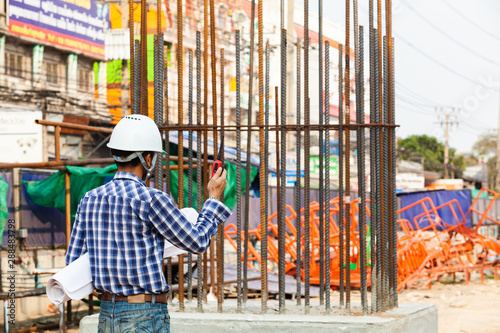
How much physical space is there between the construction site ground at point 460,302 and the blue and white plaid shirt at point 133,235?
6643 mm

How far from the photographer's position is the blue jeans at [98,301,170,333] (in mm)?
2922

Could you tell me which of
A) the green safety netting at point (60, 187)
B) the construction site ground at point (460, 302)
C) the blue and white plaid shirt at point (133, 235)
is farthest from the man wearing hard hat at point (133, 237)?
the construction site ground at point (460, 302)

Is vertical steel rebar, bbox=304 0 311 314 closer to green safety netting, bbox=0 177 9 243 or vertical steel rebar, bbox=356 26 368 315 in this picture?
vertical steel rebar, bbox=356 26 368 315

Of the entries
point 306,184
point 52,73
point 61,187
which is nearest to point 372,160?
point 306,184

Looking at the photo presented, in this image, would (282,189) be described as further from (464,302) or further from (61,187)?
(464,302)

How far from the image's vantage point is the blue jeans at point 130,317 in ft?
9.59

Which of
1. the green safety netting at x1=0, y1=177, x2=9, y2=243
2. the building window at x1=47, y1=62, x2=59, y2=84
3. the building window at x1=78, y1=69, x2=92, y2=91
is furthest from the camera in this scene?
the building window at x1=78, y1=69, x2=92, y2=91

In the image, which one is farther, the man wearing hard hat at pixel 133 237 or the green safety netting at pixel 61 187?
the green safety netting at pixel 61 187

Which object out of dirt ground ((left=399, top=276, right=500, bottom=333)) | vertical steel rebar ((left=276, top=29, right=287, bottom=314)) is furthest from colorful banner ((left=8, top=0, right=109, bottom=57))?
vertical steel rebar ((left=276, top=29, right=287, bottom=314))

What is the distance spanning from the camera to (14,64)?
2744 cm

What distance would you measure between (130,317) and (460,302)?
1004 cm

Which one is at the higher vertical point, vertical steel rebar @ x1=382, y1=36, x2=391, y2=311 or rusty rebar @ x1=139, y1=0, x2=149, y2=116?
rusty rebar @ x1=139, y1=0, x2=149, y2=116

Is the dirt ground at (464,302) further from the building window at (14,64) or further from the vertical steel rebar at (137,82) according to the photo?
the building window at (14,64)

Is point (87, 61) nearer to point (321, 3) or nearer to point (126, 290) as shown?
point (321, 3)
